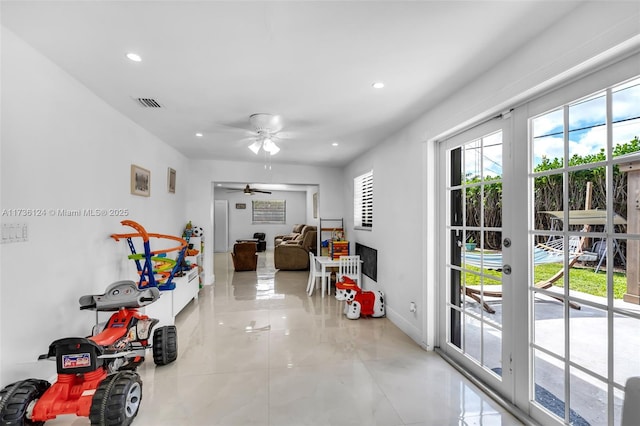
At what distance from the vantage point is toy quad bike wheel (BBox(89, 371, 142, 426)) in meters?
1.61

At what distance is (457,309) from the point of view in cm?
265

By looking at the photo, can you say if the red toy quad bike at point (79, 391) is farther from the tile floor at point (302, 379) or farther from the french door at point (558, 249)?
the french door at point (558, 249)

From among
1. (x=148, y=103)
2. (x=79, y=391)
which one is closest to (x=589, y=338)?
(x=79, y=391)

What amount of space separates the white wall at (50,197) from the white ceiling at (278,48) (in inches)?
8.5

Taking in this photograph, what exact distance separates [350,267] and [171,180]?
3.09 metres

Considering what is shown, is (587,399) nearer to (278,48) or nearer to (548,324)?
(548,324)

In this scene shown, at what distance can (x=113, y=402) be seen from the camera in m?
1.63

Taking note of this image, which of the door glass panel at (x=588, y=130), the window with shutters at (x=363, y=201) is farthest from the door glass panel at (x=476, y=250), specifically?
the window with shutters at (x=363, y=201)

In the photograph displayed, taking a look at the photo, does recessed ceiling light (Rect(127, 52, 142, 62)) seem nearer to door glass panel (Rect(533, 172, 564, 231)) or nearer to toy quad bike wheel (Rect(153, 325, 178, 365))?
toy quad bike wheel (Rect(153, 325, 178, 365))

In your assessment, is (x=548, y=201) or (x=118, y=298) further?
(x=118, y=298)

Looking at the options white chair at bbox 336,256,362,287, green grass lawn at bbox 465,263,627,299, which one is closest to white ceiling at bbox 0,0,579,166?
green grass lawn at bbox 465,263,627,299

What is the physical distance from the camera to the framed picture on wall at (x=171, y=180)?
429cm

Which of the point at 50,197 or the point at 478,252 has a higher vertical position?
the point at 50,197

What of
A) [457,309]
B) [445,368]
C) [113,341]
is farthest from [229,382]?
[457,309]
